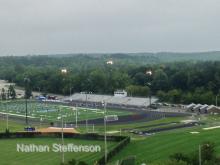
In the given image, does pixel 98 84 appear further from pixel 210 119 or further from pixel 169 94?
pixel 210 119

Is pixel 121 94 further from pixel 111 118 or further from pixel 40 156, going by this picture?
pixel 40 156

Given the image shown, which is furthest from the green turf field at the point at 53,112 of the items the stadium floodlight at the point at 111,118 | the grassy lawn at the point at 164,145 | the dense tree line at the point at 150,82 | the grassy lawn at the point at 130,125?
the grassy lawn at the point at 164,145

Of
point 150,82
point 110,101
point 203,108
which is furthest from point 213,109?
point 150,82

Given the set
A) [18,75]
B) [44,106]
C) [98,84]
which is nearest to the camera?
[44,106]

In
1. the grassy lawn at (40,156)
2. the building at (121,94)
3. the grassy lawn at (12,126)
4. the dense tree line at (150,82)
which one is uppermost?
the dense tree line at (150,82)

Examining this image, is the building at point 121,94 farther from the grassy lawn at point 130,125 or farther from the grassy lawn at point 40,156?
the grassy lawn at point 40,156

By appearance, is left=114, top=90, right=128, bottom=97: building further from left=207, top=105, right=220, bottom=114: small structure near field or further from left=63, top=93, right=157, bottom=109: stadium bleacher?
left=207, top=105, right=220, bottom=114: small structure near field

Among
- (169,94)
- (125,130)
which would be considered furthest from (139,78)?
(125,130)

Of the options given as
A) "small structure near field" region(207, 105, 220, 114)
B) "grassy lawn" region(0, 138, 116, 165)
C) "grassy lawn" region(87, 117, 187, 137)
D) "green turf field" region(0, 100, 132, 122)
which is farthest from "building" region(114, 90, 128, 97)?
"grassy lawn" region(0, 138, 116, 165)
